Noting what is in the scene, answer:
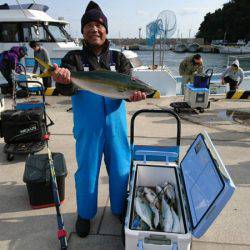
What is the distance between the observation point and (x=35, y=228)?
3.61 m

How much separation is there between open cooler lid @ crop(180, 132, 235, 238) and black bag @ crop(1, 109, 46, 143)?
289cm

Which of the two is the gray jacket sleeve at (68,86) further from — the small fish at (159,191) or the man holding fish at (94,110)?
the small fish at (159,191)

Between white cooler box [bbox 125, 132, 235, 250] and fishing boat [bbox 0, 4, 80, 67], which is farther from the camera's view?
fishing boat [bbox 0, 4, 80, 67]

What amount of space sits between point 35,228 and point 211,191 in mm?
2075

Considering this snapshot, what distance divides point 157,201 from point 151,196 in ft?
0.30

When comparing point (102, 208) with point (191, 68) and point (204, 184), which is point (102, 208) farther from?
point (191, 68)

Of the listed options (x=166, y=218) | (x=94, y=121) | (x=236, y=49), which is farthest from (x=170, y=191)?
(x=236, y=49)

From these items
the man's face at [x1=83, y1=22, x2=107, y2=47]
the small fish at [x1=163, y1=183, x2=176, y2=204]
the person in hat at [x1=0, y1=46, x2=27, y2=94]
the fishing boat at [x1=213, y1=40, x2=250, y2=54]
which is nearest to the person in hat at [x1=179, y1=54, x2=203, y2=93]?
the person in hat at [x1=0, y1=46, x2=27, y2=94]

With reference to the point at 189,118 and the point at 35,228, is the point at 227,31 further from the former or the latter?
the point at 35,228

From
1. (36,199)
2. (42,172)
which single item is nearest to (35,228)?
(36,199)

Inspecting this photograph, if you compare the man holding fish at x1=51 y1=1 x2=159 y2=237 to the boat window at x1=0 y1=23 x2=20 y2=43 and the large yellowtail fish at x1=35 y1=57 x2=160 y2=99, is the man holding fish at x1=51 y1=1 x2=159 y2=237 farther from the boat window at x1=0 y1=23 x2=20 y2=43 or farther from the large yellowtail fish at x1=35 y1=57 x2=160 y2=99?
the boat window at x1=0 y1=23 x2=20 y2=43

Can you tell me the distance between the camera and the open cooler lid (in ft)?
7.65

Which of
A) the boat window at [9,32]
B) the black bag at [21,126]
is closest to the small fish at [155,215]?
the black bag at [21,126]

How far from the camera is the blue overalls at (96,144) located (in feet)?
10.2
